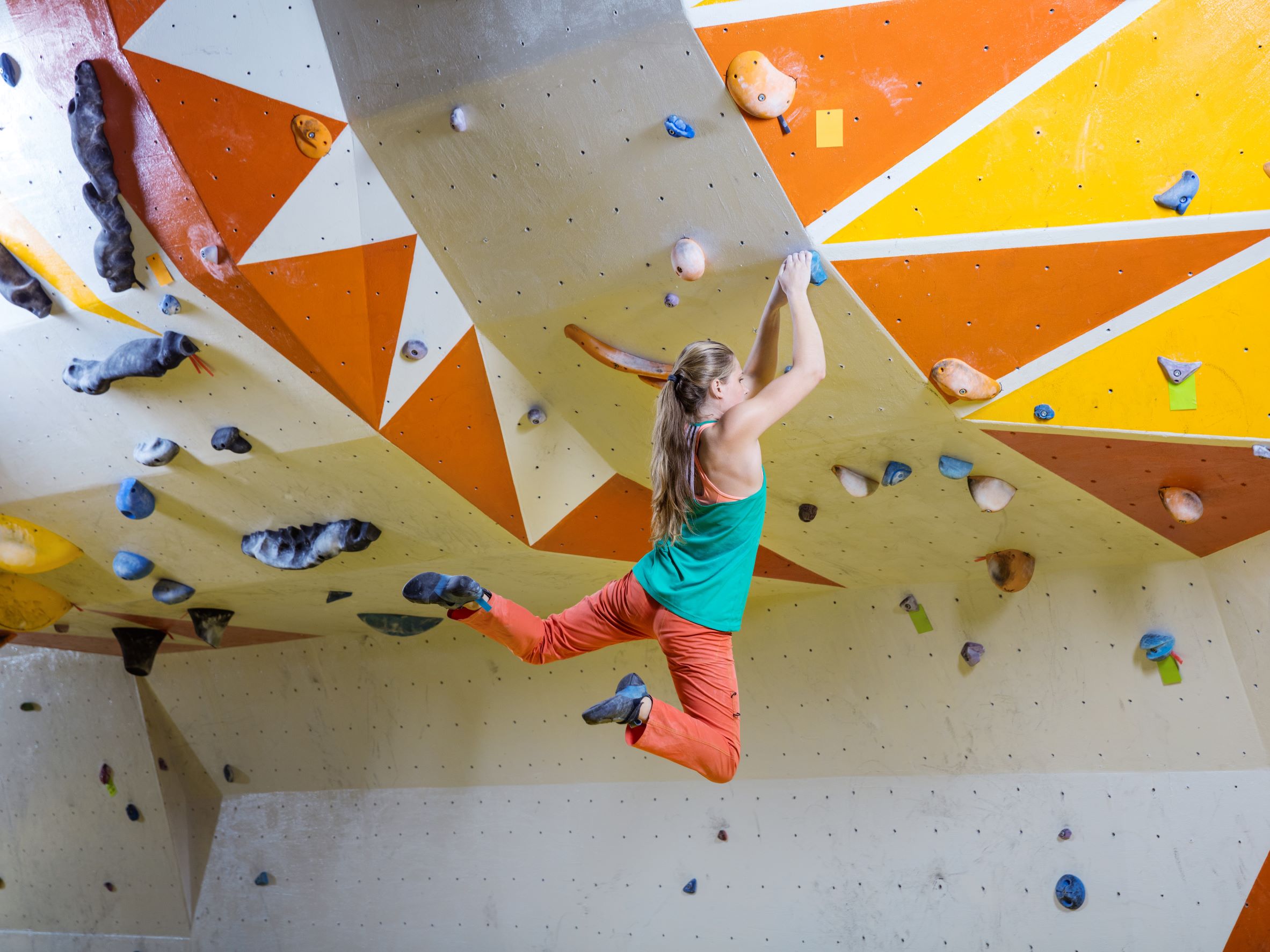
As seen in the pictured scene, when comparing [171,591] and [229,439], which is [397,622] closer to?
[171,591]

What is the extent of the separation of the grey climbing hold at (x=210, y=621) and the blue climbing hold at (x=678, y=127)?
123 inches

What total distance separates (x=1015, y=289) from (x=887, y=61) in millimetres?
631

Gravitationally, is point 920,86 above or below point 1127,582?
above

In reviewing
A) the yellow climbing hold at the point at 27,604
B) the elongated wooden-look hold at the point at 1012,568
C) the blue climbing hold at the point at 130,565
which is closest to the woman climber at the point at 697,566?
the elongated wooden-look hold at the point at 1012,568

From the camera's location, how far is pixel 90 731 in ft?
18.0

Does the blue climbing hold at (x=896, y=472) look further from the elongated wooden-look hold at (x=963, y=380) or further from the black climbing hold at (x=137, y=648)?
the black climbing hold at (x=137, y=648)

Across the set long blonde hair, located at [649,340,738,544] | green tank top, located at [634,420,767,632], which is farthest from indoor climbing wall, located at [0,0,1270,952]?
green tank top, located at [634,420,767,632]

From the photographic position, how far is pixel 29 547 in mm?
3830

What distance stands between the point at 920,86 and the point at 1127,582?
75.7 inches

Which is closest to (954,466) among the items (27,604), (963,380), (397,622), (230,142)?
(963,380)

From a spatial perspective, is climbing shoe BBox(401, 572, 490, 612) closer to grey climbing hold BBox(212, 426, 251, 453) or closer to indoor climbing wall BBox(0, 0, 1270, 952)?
indoor climbing wall BBox(0, 0, 1270, 952)

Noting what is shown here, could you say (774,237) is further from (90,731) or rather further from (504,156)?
(90,731)

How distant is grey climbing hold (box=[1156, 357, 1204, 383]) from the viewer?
8.13 ft

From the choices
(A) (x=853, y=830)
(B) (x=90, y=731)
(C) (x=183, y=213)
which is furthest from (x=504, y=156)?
(B) (x=90, y=731)
